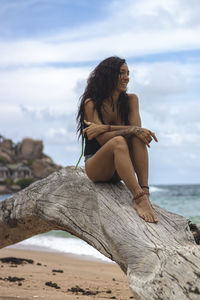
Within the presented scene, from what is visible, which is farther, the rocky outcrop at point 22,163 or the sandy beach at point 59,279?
the rocky outcrop at point 22,163

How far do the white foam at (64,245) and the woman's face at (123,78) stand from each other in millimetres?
5816

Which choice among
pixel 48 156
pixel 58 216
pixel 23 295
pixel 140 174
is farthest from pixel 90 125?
pixel 48 156

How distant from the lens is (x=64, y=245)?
11148mm

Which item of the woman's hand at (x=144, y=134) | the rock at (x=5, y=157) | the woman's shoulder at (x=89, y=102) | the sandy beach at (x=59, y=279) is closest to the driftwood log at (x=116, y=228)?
the woman's hand at (x=144, y=134)

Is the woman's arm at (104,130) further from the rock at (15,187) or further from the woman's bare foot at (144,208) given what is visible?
the rock at (15,187)

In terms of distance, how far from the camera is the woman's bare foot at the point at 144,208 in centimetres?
404

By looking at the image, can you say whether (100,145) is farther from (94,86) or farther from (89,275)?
(89,275)

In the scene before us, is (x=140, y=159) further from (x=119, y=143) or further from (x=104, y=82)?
(x=104, y=82)

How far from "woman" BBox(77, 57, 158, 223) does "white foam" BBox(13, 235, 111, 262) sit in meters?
5.53

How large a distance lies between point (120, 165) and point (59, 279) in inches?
155

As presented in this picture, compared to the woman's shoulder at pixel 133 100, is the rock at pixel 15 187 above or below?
below

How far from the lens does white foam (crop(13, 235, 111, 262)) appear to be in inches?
400

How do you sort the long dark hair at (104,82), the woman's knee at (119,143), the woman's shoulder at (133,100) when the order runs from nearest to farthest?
the woman's knee at (119,143) < the long dark hair at (104,82) < the woman's shoulder at (133,100)

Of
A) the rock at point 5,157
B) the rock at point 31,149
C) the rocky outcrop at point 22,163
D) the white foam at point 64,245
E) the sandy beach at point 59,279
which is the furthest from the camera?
the rock at point 31,149
